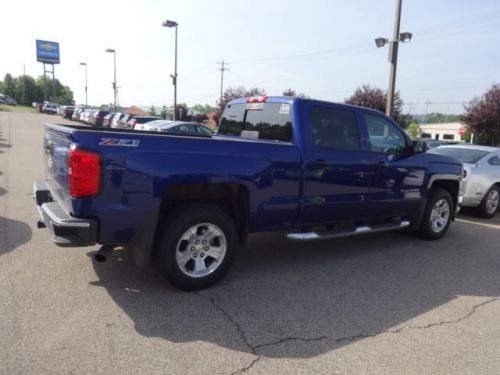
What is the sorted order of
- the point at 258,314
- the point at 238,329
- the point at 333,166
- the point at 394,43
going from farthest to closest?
1. the point at 394,43
2. the point at 333,166
3. the point at 258,314
4. the point at 238,329

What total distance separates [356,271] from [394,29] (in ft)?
40.9

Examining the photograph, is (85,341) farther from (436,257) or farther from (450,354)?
(436,257)

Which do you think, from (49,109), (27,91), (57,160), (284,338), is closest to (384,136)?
(284,338)

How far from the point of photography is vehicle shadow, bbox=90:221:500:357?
347cm

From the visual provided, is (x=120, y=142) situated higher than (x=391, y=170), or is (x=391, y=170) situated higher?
(x=120, y=142)

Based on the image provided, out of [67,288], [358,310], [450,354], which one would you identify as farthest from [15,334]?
[450,354]

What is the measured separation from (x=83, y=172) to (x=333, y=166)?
2.85 meters

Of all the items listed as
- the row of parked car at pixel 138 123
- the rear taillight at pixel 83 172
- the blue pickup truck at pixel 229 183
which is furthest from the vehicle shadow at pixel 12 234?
the row of parked car at pixel 138 123

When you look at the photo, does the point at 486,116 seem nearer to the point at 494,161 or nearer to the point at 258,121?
the point at 494,161

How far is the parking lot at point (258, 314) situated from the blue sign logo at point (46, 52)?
323 ft

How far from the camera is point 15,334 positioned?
322cm

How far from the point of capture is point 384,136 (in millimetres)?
5789

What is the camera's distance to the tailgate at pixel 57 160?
3729 millimetres

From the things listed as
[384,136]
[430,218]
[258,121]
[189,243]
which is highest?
[258,121]
